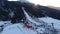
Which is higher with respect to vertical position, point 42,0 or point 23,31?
point 42,0

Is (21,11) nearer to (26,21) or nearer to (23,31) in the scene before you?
(26,21)

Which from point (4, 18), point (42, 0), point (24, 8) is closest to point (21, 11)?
point (24, 8)

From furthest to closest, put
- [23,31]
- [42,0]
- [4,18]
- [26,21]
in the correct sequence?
[42,0] < [4,18] < [26,21] < [23,31]

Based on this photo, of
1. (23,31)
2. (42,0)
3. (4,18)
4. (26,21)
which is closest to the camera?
(23,31)

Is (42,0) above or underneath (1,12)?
above

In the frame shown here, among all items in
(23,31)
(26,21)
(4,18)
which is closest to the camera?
(23,31)

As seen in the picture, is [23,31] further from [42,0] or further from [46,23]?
[42,0]

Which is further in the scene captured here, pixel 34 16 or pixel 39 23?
pixel 34 16

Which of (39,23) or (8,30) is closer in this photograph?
(8,30)

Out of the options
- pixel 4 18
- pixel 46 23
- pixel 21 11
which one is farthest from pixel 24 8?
pixel 46 23
